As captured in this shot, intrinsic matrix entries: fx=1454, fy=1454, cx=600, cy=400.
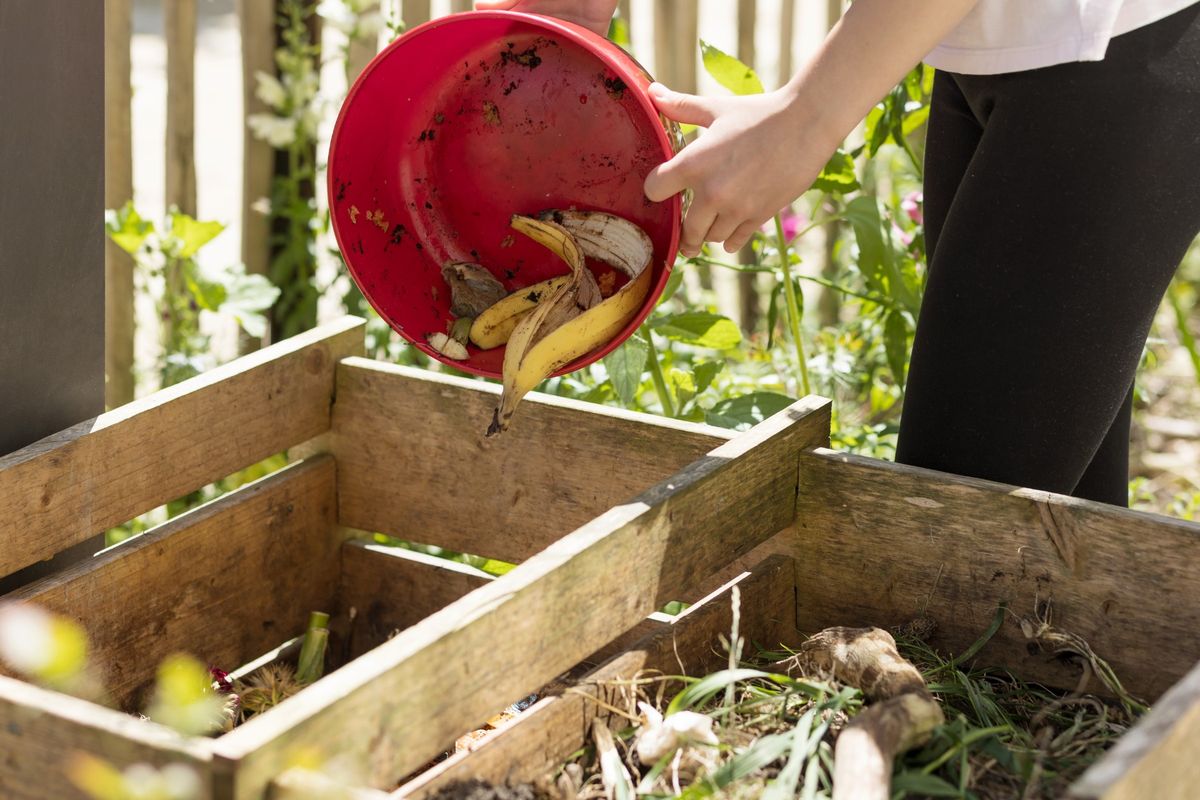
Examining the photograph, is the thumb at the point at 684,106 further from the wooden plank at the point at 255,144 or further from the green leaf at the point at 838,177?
the wooden plank at the point at 255,144

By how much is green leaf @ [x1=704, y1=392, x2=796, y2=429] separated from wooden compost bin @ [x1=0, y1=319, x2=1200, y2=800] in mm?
312

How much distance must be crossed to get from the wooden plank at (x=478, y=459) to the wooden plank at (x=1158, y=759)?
0.71 m

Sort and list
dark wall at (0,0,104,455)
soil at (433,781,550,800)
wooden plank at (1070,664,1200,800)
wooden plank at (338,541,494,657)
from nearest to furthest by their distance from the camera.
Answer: wooden plank at (1070,664,1200,800) → soil at (433,781,550,800) → dark wall at (0,0,104,455) → wooden plank at (338,541,494,657)

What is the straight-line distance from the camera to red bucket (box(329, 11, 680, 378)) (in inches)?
64.4

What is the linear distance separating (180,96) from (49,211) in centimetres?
134

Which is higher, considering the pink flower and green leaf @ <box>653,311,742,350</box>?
the pink flower

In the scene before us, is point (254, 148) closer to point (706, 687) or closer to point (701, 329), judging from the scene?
point (701, 329)

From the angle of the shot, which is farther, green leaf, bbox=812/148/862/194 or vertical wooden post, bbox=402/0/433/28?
vertical wooden post, bbox=402/0/433/28

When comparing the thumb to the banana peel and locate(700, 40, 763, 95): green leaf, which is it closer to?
the banana peel

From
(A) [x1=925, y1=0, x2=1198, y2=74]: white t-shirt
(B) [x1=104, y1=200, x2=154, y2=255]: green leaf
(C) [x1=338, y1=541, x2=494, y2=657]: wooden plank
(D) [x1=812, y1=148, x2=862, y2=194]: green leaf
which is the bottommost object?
(C) [x1=338, y1=541, x2=494, y2=657]: wooden plank

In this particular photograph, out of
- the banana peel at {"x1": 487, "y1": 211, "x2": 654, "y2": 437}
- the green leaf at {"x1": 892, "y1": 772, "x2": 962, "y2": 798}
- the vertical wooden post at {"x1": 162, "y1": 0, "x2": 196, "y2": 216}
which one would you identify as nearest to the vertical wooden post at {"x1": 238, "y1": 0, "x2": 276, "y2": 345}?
the vertical wooden post at {"x1": 162, "y1": 0, "x2": 196, "y2": 216}

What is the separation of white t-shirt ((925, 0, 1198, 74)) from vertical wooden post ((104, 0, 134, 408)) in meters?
1.65

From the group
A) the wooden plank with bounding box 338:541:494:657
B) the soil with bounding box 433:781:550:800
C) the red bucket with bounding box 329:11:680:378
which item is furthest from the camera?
the wooden plank with bounding box 338:541:494:657

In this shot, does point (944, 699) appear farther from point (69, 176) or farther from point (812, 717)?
point (69, 176)
